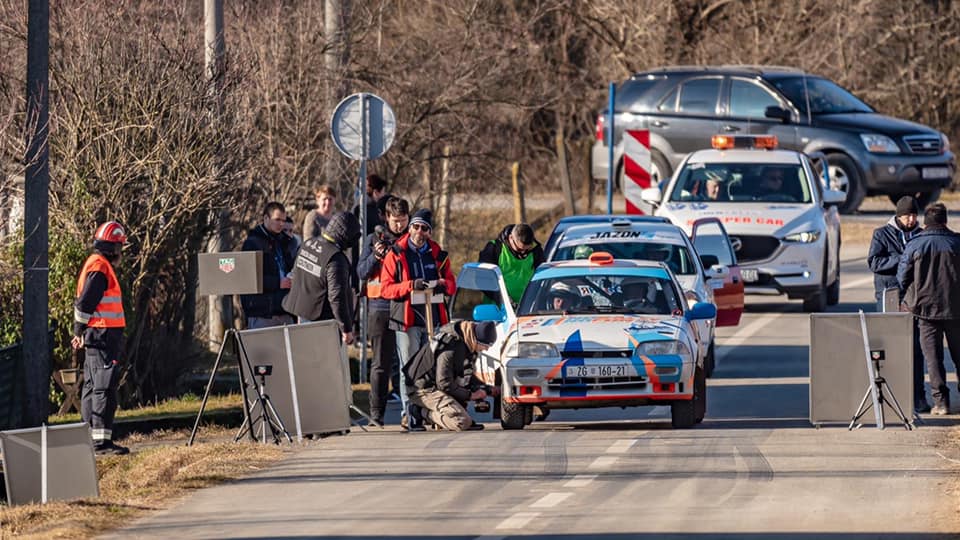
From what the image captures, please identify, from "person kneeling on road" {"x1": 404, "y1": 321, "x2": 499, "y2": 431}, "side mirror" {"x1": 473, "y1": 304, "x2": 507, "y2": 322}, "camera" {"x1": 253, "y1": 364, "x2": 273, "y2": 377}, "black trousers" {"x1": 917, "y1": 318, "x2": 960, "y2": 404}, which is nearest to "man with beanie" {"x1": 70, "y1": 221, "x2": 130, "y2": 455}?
"camera" {"x1": 253, "y1": 364, "x2": 273, "y2": 377}

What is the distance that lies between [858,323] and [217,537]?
6.75 metres

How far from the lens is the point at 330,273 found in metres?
15.6

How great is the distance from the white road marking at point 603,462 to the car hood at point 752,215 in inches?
387

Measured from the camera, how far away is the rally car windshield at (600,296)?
51.2 feet

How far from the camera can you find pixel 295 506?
11453 mm

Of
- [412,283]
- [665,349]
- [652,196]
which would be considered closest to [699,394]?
[665,349]

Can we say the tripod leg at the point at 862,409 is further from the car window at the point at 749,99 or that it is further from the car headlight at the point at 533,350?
the car window at the point at 749,99

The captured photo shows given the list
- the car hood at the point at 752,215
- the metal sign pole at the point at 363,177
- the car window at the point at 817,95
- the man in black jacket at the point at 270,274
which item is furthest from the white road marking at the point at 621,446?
the car window at the point at 817,95

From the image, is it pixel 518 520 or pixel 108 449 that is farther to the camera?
pixel 108 449

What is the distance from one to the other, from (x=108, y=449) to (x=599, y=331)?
398 cm

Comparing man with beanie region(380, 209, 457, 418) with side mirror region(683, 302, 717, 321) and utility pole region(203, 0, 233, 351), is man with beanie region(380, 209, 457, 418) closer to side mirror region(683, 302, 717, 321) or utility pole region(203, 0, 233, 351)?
side mirror region(683, 302, 717, 321)

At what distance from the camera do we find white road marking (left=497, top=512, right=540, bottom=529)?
418 inches

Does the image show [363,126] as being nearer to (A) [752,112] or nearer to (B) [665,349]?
(B) [665,349]

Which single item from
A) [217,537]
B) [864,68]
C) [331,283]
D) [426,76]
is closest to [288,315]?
[331,283]
